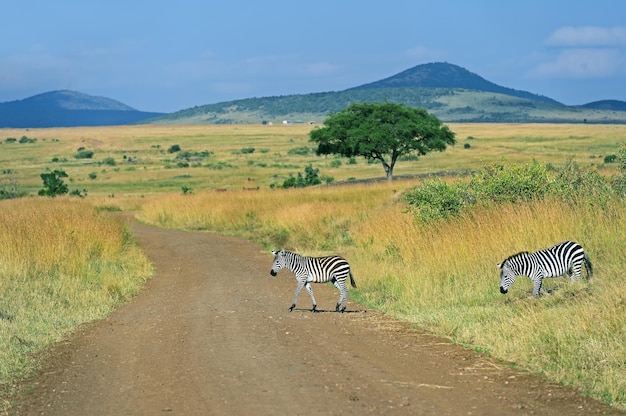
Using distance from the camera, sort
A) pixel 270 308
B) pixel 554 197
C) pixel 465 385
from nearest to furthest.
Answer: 1. pixel 465 385
2. pixel 270 308
3. pixel 554 197

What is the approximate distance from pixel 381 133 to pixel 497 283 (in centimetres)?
3107

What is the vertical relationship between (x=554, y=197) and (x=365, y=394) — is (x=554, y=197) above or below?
above

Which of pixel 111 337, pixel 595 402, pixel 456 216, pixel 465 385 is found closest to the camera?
pixel 595 402

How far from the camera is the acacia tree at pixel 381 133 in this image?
44594mm

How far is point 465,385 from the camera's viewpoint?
834 cm

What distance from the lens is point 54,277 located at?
1647 centimetres

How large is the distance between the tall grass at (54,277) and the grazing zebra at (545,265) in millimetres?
6284

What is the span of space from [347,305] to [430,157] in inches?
2987

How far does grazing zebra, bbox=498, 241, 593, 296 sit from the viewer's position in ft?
39.8

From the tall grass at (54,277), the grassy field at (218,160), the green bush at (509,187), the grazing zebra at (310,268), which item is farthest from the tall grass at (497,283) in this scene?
the grassy field at (218,160)

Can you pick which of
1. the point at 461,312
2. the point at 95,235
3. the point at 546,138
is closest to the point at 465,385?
the point at 461,312

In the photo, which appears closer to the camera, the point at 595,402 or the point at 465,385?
the point at 595,402

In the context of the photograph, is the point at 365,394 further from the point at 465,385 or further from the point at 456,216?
the point at 456,216

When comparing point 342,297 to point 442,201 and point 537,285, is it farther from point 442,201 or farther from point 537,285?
point 442,201
